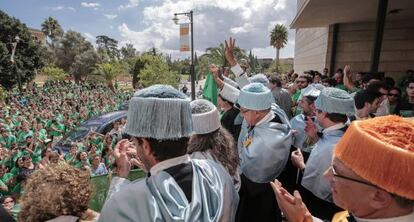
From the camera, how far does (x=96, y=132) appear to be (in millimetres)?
9984

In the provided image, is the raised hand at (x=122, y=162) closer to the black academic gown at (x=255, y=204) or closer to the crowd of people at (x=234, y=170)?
the crowd of people at (x=234, y=170)

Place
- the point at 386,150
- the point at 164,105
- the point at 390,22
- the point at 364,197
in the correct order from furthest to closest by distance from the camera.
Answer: the point at 390,22
the point at 164,105
the point at 364,197
the point at 386,150

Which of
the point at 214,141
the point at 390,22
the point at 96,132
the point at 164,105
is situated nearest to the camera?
the point at 164,105

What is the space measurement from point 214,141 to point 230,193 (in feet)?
2.15

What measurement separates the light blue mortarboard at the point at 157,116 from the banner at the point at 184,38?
41.3ft

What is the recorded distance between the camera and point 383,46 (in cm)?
1432

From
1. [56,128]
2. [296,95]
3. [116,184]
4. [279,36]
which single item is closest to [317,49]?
[296,95]

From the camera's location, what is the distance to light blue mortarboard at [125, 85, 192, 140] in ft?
5.32

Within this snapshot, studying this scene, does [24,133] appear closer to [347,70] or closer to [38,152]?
[38,152]

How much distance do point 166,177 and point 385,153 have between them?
989 mm

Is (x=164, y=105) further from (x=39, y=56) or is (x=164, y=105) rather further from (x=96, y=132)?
(x=39, y=56)

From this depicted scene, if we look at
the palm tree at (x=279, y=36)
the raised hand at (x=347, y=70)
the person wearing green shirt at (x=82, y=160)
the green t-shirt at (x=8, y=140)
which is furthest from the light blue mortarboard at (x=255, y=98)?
the palm tree at (x=279, y=36)

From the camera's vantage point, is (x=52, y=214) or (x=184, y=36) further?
(x=184, y=36)

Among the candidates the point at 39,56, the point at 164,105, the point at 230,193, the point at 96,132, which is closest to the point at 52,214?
the point at 164,105
